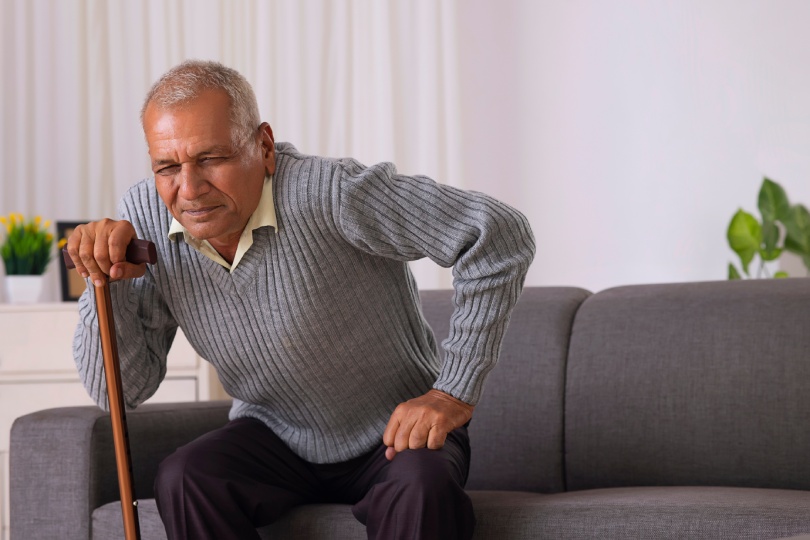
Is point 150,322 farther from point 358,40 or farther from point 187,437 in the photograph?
point 358,40

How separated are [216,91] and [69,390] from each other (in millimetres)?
1465

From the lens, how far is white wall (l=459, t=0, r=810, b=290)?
3.00 metres

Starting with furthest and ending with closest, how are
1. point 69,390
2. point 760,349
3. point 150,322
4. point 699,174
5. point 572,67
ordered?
1. point 572,67
2. point 699,174
3. point 69,390
4. point 760,349
5. point 150,322

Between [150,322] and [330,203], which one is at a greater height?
[330,203]

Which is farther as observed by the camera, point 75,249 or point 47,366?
point 47,366

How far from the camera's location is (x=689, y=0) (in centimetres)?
313

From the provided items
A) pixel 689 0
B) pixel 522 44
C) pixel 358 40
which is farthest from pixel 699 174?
pixel 358 40

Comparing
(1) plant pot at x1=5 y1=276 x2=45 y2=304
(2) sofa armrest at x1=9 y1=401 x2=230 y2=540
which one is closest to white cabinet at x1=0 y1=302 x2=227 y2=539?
(1) plant pot at x1=5 y1=276 x2=45 y2=304

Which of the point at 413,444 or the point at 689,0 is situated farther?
the point at 689,0

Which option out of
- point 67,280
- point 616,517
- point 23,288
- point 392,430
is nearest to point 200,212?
point 392,430

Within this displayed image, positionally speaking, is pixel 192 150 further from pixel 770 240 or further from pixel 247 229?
pixel 770 240

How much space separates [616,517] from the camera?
146 centimetres

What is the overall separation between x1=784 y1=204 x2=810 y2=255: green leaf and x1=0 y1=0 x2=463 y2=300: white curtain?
3.36 feet

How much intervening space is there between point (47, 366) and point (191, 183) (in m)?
1.44
